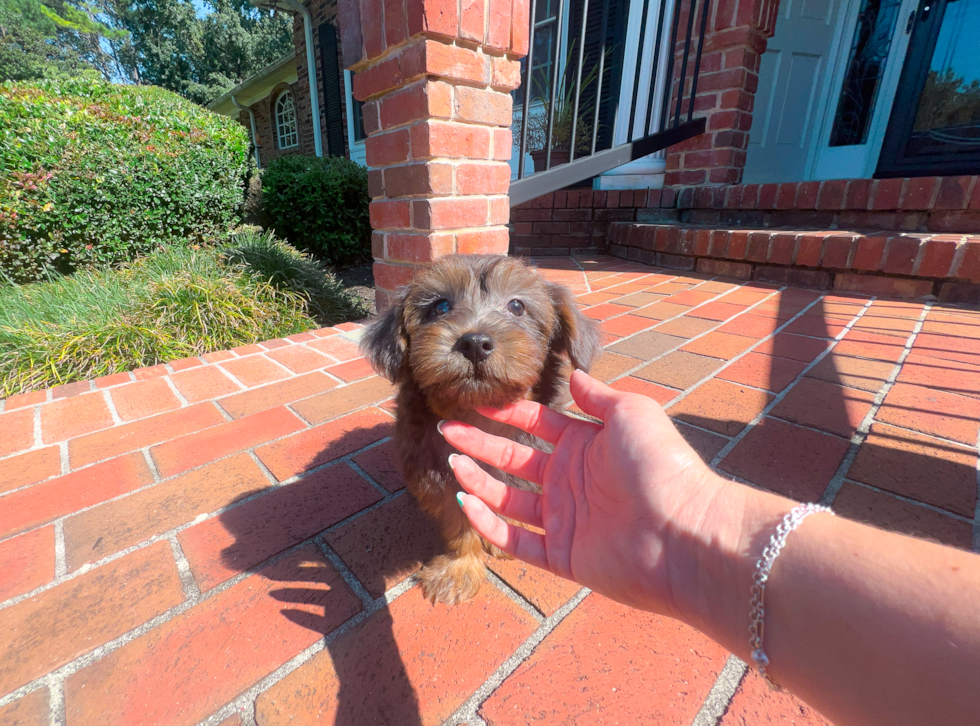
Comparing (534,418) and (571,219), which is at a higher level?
(571,219)

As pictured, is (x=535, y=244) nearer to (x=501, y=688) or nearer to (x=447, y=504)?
(x=447, y=504)

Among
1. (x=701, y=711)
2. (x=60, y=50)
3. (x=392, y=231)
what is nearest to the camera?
(x=701, y=711)

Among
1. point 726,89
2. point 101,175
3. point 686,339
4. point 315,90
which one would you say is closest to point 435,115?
point 686,339

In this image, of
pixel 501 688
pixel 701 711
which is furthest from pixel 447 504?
pixel 701 711

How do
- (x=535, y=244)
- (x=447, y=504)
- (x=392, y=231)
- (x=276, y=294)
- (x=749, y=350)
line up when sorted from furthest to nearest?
(x=535, y=244) < (x=276, y=294) < (x=392, y=231) < (x=749, y=350) < (x=447, y=504)

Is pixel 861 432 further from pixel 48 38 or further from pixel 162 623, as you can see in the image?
pixel 48 38
